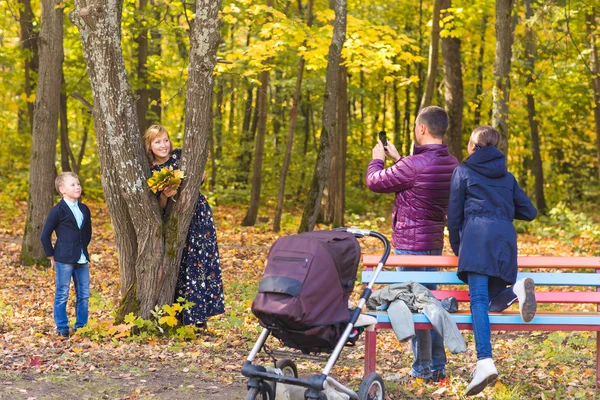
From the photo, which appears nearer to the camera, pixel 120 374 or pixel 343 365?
pixel 120 374

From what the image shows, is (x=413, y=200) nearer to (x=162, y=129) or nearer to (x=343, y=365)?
(x=343, y=365)

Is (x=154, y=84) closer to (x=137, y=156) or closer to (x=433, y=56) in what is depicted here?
(x=433, y=56)

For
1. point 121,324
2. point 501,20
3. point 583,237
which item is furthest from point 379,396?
point 583,237

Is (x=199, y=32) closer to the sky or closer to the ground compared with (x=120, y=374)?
closer to the sky

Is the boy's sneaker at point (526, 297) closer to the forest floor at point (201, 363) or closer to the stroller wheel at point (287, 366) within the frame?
the forest floor at point (201, 363)

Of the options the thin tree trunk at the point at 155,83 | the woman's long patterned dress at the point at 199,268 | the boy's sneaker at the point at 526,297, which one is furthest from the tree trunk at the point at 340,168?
the boy's sneaker at the point at 526,297

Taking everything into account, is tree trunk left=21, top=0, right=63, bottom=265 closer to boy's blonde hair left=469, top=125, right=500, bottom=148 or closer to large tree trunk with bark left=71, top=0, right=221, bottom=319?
large tree trunk with bark left=71, top=0, right=221, bottom=319

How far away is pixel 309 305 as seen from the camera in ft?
14.8

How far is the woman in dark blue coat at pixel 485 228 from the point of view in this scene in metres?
5.40

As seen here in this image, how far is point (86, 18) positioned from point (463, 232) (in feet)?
13.3

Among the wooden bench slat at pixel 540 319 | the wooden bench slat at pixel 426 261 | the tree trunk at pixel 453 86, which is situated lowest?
the wooden bench slat at pixel 540 319

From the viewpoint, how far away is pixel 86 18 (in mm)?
7008

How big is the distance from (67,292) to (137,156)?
64.0 inches

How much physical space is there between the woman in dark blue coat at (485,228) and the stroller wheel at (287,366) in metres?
1.25
